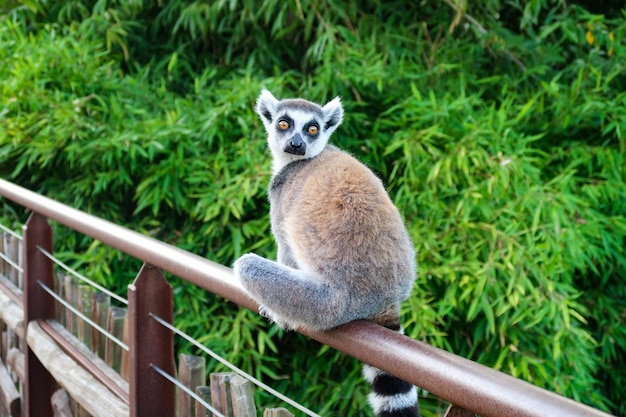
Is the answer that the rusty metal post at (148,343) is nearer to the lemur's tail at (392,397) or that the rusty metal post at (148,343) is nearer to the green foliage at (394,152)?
the lemur's tail at (392,397)

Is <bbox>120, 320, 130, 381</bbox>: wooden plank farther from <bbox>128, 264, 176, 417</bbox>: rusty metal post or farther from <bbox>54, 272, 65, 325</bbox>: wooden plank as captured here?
<bbox>54, 272, 65, 325</bbox>: wooden plank

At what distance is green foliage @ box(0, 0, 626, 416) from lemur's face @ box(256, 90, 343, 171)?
0.87m

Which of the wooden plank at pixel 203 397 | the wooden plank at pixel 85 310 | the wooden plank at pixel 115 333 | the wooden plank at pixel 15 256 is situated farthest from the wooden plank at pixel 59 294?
the wooden plank at pixel 203 397

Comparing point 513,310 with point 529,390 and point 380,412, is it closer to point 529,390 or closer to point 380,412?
point 380,412

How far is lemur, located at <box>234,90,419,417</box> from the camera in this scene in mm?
1494

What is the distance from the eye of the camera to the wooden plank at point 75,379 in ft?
6.47

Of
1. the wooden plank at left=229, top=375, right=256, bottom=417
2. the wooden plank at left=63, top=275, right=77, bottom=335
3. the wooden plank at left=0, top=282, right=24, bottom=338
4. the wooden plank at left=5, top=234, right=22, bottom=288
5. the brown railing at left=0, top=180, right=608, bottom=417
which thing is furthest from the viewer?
the wooden plank at left=5, top=234, right=22, bottom=288

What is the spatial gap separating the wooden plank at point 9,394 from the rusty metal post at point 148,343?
1.26 meters

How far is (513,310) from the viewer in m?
→ 3.13

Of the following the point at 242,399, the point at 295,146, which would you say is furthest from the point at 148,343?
the point at 295,146

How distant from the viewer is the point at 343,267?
158 cm

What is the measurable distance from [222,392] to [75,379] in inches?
33.9

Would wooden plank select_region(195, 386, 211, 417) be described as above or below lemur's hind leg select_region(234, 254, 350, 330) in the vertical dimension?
below

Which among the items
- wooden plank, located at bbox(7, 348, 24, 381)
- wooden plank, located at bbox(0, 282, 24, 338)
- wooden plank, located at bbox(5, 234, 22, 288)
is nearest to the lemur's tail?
wooden plank, located at bbox(0, 282, 24, 338)
